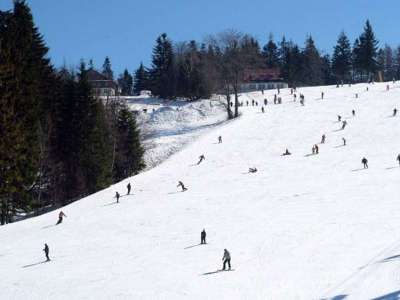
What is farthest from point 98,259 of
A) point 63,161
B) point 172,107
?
point 172,107

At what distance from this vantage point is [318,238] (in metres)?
26.6

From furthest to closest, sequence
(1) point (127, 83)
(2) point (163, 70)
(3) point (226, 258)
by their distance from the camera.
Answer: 1. (1) point (127, 83)
2. (2) point (163, 70)
3. (3) point (226, 258)

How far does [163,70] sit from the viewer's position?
106 meters

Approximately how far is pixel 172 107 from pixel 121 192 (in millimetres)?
42648

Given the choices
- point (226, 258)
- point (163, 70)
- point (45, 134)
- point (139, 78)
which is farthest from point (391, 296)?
point (139, 78)

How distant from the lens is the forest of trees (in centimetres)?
4388

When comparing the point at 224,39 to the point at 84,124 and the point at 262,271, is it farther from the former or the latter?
the point at 262,271

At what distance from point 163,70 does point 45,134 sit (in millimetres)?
55440

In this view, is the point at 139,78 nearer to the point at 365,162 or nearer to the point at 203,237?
the point at 365,162

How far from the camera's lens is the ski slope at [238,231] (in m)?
22.0

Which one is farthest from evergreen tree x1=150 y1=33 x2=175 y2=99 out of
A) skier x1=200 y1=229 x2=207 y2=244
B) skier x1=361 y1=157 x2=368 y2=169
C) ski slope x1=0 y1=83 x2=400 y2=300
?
skier x1=200 y1=229 x2=207 y2=244

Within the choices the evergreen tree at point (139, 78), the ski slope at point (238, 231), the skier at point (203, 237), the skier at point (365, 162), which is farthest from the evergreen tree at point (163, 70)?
the skier at point (203, 237)

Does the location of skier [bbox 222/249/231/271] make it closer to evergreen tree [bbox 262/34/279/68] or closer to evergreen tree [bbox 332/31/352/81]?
evergreen tree [bbox 332/31/352/81]

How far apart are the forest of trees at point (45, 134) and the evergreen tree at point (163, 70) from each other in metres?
36.0
